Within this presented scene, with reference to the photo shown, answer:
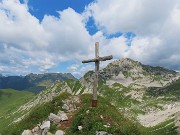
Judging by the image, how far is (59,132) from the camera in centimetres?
3338

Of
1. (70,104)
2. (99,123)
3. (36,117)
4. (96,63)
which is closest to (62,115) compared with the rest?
(70,104)

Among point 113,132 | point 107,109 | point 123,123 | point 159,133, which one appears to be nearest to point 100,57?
point 107,109

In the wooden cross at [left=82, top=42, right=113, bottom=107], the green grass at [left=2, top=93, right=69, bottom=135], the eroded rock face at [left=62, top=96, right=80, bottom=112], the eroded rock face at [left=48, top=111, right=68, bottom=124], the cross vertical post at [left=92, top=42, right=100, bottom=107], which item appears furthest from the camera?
the eroded rock face at [left=62, top=96, right=80, bottom=112]

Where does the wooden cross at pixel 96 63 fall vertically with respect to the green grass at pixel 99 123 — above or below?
above

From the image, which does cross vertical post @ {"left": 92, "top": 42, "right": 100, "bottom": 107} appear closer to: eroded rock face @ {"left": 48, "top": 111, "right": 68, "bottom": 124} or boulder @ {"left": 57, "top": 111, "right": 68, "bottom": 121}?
boulder @ {"left": 57, "top": 111, "right": 68, "bottom": 121}

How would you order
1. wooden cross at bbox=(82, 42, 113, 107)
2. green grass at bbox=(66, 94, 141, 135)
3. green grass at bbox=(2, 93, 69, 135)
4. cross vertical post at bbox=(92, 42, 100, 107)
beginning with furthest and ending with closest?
cross vertical post at bbox=(92, 42, 100, 107)
wooden cross at bbox=(82, 42, 113, 107)
green grass at bbox=(2, 93, 69, 135)
green grass at bbox=(66, 94, 141, 135)

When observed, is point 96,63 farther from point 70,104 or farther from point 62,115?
point 62,115

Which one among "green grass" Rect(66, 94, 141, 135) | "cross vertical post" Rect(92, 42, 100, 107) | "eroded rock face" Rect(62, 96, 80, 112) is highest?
"cross vertical post" Rect(92, 42, 100, 107)

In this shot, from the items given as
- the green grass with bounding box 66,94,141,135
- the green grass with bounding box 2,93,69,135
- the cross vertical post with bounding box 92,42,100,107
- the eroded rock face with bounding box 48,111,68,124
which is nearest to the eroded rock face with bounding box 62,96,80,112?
the green grass with bounding box 2,93,69,135

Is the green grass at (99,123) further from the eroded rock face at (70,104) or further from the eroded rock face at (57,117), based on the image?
the eroded rock face at (70,104)

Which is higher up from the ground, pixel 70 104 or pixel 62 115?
pixel 70 104

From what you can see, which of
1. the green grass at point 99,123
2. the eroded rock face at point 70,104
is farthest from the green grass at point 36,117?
the green grass at point 99,123

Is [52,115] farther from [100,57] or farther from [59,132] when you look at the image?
[100,57]

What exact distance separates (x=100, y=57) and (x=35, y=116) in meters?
12.1
